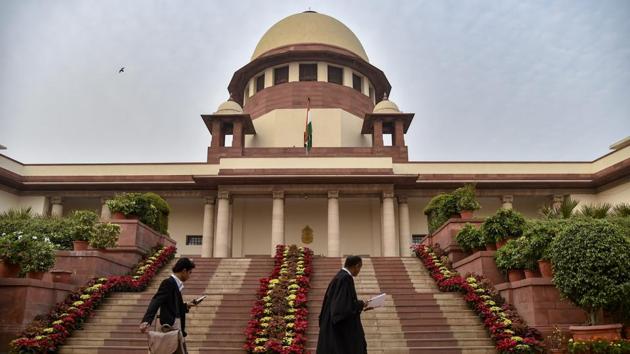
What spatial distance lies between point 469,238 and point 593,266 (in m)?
5.00

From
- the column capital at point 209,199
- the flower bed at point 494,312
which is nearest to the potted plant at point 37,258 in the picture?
the flower bed at point 494,312

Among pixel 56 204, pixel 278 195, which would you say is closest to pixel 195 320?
pixel 278 195

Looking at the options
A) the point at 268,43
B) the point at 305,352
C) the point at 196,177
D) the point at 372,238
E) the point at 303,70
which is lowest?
the point at 305,352

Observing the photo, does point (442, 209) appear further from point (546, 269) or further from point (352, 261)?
point (352, 261)

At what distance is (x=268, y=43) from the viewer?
101 ft

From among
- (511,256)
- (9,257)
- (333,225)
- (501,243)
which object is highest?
(333,225)

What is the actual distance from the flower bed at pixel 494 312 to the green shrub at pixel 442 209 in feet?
6.54

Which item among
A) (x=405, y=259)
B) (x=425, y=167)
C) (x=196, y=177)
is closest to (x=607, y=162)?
(x=425, y=167)

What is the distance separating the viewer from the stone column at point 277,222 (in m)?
21.8

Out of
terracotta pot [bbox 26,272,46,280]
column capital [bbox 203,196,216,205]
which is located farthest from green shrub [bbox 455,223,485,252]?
column capital [bbox 203,196,216,205]

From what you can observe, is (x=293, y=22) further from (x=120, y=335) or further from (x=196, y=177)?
(x=120, y=335)

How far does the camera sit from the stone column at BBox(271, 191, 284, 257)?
21844 millimetres

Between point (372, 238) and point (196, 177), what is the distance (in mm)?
8218

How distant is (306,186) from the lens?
22.5 m
